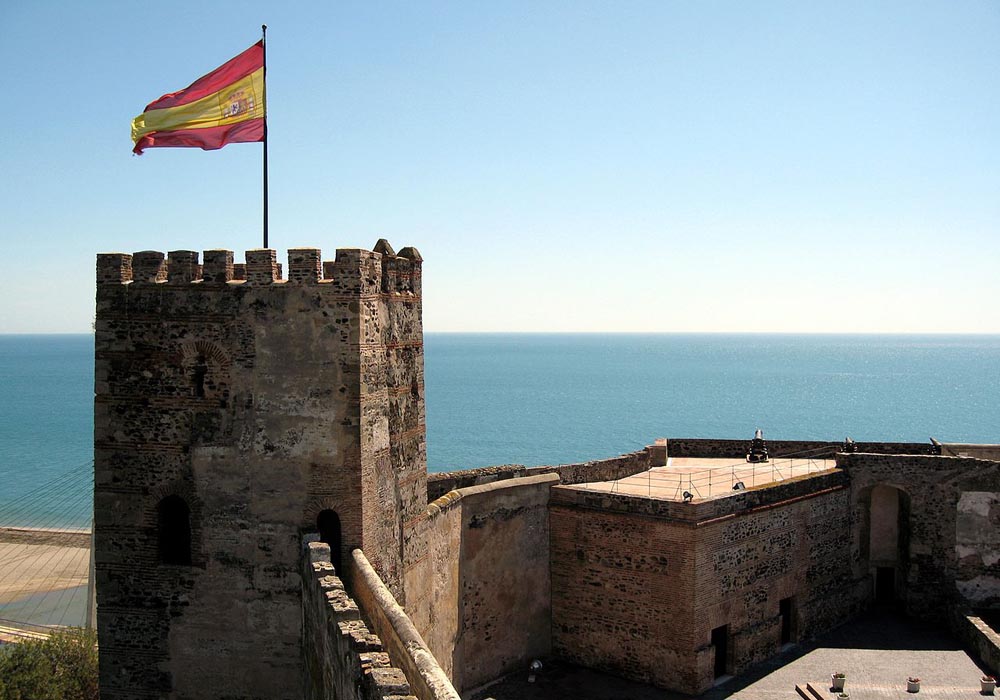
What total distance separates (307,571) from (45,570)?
44.1 m

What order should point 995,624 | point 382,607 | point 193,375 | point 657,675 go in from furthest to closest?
point 995,624 < point 657,675 < point 193,375 < point 382,607

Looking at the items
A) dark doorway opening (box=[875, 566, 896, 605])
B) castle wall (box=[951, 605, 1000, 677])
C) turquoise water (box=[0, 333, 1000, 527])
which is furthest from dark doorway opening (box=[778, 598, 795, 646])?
turquoise water (box=[0, 333, 1000, 527])

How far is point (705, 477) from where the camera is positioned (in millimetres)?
24500

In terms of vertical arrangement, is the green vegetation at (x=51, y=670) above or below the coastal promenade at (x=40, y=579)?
above

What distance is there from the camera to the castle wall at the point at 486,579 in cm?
1784

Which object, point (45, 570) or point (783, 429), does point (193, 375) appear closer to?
point (45, 570)

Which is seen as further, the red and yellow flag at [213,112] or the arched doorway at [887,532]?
the arched doorway at [887,532]

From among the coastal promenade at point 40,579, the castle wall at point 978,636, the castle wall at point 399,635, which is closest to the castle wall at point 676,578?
the castle wall at point 978,636

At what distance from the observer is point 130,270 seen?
14.5 m

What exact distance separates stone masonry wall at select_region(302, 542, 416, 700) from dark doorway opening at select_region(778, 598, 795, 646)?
1395 centimetres

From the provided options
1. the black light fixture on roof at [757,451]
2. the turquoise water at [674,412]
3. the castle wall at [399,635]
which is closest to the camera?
the castle wall at [399,635]

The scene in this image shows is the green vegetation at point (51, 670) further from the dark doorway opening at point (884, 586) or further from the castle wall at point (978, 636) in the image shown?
the castle wall at point (978, 636)

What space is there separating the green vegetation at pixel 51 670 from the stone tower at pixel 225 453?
13.3 m

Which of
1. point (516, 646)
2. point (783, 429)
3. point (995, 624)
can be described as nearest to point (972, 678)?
point (995, 624)
